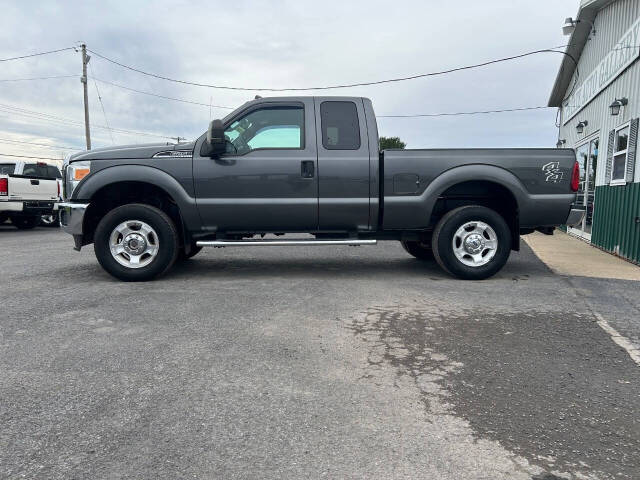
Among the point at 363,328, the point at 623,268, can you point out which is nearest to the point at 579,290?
the point at 623,268

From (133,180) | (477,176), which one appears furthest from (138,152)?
(477,176)

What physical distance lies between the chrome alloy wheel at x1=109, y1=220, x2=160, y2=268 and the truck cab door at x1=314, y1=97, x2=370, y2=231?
2.08 metres

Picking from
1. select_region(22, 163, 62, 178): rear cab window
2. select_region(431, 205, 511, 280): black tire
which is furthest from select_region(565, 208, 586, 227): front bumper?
select_region(22, 163, 62, 178): rear cab window

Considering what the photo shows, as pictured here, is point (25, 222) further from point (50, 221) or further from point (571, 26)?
point (571, 26)

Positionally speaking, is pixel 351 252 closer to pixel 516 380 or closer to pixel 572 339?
pixel 572 339

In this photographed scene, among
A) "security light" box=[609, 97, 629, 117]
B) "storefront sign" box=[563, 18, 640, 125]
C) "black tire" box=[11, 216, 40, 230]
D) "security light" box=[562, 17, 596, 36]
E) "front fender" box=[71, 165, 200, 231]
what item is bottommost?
"black tire" box=[11, 216, 40, 230]

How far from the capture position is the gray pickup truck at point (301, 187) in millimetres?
6027

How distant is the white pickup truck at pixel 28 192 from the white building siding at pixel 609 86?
1310cm

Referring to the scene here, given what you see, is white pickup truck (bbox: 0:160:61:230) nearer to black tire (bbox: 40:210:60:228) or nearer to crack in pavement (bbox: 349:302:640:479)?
black tire (bbox: 40:210:60:228)

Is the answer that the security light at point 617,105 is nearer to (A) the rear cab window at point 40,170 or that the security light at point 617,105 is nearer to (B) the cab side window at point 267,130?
(B) the cab side window at point 267,130

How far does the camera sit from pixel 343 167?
607 centimetres

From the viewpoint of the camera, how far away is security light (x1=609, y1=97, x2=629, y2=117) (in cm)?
929

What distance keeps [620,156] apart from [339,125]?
256 inches

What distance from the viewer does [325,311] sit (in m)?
4.72
